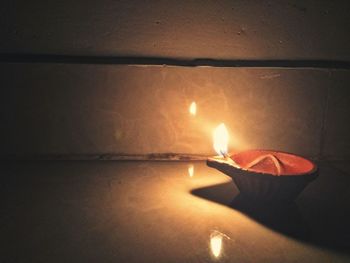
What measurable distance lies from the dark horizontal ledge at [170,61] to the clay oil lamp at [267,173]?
Answer: 440 mm

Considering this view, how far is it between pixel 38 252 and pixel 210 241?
0.41 metres

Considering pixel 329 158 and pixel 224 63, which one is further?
pixel 329 158

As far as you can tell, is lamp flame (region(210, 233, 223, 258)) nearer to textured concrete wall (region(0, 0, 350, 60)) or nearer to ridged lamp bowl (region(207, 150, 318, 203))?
ridged lamp bowl (region(207, 150, 318, 203))

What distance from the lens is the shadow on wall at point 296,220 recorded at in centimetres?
93

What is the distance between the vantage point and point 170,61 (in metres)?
1.47

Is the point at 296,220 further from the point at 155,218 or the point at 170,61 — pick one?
the point at 170,61

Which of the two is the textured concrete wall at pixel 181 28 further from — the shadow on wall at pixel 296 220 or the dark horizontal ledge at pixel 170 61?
the shadow on wall at pixel 296 220

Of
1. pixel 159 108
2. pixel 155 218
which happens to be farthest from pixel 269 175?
pixel 159 108

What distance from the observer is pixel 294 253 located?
864 millimetres

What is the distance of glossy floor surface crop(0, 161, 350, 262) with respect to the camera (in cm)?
86

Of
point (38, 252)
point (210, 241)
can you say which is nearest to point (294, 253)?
point (210, 241)

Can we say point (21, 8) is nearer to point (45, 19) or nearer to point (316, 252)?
point (45, 19)

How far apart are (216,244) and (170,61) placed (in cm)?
81

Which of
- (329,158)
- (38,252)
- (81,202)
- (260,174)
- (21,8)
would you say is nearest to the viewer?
(38,252)
